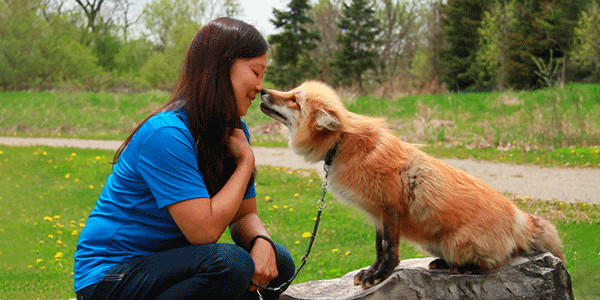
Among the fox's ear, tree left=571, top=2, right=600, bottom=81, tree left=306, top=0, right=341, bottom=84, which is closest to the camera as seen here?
the fox's ear

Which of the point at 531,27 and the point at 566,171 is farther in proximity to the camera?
the point at 531,27

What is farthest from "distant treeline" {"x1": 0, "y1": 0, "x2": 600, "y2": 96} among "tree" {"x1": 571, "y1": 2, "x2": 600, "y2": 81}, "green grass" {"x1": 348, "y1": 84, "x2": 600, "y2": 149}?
"green grass" {"x1": 348, "y1": 84, "x2": 600, "y2": 149}

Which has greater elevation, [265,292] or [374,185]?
[374,185]

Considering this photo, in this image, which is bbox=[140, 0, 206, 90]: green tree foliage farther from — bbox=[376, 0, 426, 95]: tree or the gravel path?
the gravel path

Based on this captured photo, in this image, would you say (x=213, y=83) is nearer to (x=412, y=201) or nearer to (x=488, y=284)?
(x=412, y=201)

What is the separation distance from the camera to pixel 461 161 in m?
10.0

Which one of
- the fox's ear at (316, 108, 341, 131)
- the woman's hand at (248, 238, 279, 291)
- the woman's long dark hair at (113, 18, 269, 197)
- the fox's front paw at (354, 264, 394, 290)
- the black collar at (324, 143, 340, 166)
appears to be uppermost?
the woman's long dark hair at (113, 18, 269, 197)

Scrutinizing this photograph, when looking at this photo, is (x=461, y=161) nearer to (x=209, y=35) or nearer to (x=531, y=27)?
(x=209, y=35)

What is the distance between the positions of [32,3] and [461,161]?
84.4ft

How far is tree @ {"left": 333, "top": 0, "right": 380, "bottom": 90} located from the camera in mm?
24234

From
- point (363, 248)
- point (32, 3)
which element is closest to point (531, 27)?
point (363, 248)

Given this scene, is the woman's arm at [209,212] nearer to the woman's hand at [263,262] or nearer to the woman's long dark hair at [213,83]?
the woman's long dark hair at [213,83]

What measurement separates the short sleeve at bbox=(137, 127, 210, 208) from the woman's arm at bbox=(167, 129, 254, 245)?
45mm

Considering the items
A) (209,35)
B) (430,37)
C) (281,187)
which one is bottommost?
(281,187)
